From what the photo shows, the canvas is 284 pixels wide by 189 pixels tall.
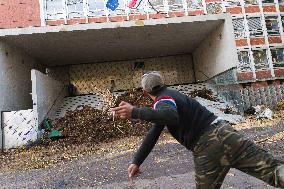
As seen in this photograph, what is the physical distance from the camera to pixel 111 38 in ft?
59.4

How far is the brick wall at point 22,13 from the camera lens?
1062 inches

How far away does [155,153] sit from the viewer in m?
9.18

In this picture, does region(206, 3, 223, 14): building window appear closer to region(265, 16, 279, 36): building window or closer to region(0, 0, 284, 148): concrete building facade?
region(0, 0, 284, 148): concrete building facade

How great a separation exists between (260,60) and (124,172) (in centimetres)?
3167

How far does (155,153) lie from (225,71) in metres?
10.1

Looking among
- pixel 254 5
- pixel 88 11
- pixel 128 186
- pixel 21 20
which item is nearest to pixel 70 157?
pixel 128 186

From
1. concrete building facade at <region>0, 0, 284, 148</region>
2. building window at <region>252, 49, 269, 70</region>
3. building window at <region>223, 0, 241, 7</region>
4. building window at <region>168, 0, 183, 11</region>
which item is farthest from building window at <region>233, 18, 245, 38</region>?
building window at <region>168, 0, 183, 11</region>

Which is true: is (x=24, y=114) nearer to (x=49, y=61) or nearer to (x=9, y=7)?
(x=49, y=61)

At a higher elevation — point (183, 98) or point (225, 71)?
point (225, 71)

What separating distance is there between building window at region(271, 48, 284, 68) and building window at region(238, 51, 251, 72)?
2954 millimetres

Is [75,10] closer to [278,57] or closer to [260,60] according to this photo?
[260,60]

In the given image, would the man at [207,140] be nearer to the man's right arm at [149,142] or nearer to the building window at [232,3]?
the man's right arm at [149,142]

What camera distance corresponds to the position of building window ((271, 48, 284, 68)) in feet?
116

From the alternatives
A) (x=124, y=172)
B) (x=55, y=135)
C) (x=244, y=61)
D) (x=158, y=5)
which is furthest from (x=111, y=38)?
(x=244, y=61)
